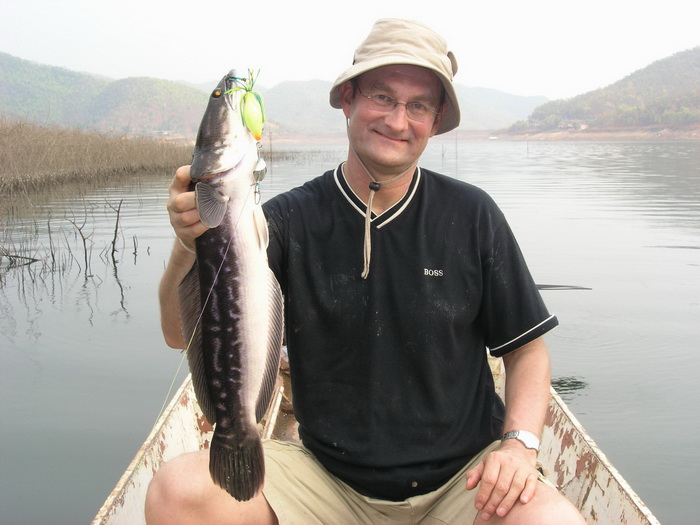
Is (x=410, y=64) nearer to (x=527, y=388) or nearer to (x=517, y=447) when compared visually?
(x=527, y=388)

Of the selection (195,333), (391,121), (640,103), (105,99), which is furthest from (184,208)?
(105,99)

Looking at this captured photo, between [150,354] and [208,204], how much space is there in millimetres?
6728

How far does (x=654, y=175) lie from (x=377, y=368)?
34.8 metres

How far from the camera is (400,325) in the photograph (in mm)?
2924

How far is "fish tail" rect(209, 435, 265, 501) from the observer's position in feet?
7.92

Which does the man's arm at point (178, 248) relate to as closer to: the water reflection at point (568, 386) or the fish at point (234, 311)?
the fish at point (234, 311)

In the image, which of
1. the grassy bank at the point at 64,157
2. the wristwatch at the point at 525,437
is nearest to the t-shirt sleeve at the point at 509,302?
the wristwatch at the point at 525,437

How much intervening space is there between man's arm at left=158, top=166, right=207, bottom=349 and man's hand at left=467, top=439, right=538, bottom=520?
136cm

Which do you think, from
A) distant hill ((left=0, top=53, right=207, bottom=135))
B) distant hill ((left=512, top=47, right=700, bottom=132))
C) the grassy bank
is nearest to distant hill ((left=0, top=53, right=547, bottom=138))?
distant hill ((left=0, top=53, right=207, bottom=135))

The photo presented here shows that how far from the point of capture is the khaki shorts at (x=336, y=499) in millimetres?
2734

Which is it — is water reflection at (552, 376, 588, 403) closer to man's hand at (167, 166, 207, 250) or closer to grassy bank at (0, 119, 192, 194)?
man's hand at (167, 166, 207, 250)

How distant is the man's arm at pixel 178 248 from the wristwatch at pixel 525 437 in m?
1.46

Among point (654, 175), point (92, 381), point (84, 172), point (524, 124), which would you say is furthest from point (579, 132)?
point (92, 381)

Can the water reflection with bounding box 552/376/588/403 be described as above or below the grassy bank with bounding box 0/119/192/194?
below
